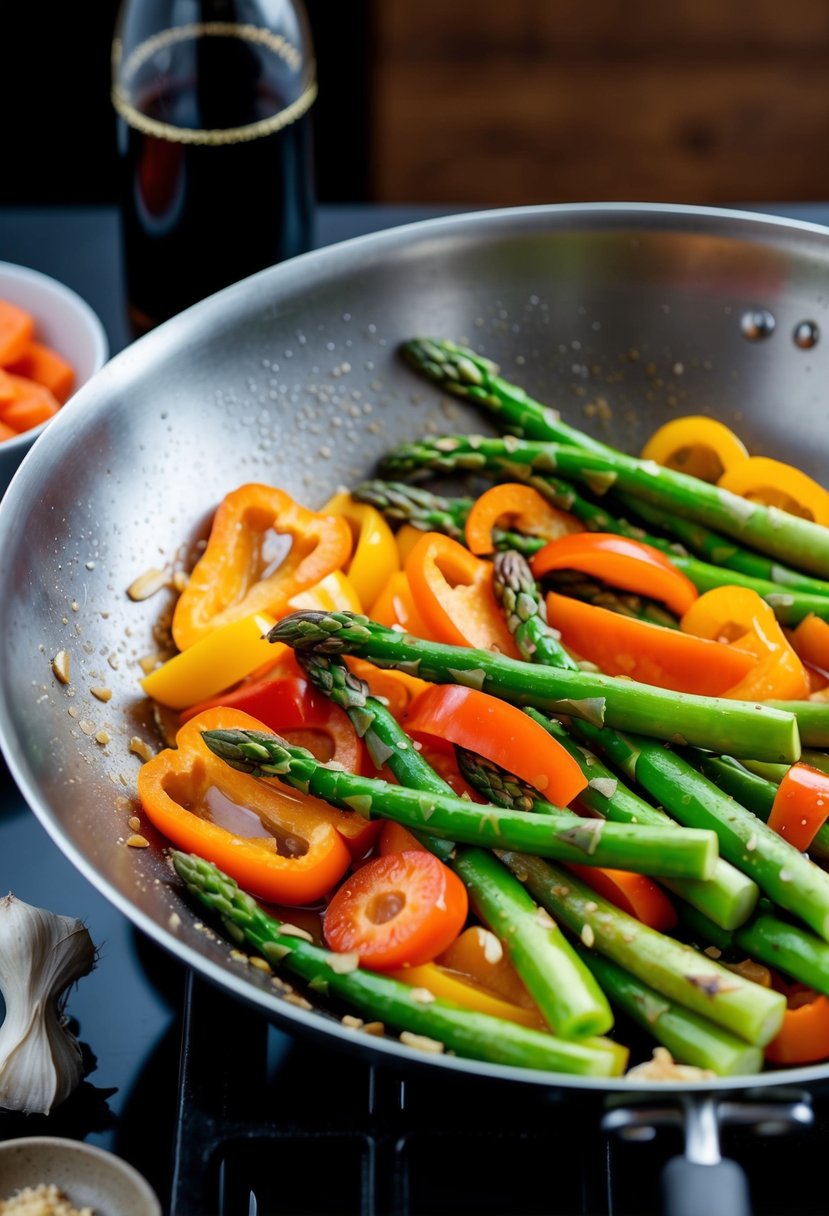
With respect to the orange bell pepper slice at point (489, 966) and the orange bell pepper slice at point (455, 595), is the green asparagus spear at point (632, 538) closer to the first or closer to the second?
the orange bell pepper slice at point (455, 595)

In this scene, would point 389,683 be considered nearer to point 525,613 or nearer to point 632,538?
point 525,613

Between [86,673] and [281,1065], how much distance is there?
64 centimetres

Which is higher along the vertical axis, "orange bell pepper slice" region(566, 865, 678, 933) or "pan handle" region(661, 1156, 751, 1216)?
"pan handle" region(661, 1156, 751, 1216)

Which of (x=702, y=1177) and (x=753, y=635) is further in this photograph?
(x=753, y=635)

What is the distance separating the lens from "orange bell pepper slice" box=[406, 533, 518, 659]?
6.98ft

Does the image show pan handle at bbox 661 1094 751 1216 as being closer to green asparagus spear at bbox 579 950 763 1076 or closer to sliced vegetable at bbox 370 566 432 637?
green asparagus spear at bbox 579 950 763 1076

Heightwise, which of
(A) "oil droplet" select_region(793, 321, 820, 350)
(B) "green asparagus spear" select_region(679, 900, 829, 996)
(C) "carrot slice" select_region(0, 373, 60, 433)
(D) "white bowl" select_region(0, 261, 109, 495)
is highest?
(A) "oil droplet" select_region(793, 321, 820, 350)

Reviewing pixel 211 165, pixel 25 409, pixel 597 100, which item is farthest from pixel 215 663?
pixel 597 100

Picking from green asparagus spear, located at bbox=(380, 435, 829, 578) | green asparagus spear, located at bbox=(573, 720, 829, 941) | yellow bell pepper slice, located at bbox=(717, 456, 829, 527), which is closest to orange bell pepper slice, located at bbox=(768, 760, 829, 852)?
green asparagus spear, located at bbox=(573, 720, 829, 941)

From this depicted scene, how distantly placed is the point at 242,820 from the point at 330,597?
43 cm

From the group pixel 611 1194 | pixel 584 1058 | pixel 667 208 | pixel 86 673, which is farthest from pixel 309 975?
pixel 667 208

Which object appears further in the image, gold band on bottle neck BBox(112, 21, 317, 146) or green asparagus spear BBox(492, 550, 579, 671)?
gold band on bottle neck BBox(112, 21, 317, 146)

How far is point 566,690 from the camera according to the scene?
76.1 inches

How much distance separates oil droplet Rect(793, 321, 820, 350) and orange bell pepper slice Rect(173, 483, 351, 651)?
915mm
